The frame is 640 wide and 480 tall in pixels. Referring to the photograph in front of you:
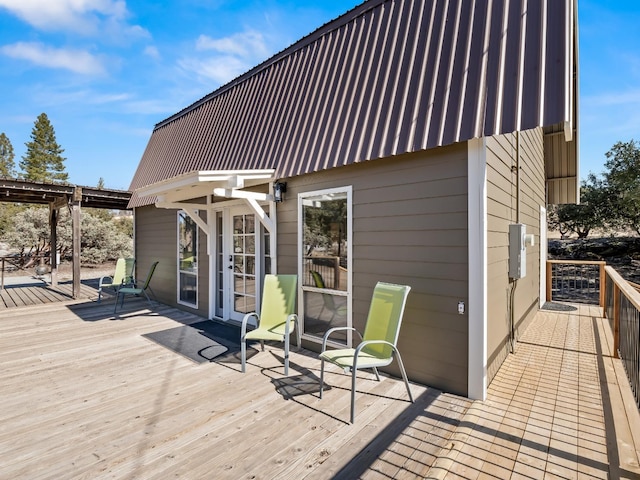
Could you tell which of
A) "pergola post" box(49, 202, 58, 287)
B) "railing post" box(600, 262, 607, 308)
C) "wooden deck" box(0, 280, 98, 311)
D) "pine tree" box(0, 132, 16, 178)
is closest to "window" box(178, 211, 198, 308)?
"wooden deck" box(0, 280, 98, 311)

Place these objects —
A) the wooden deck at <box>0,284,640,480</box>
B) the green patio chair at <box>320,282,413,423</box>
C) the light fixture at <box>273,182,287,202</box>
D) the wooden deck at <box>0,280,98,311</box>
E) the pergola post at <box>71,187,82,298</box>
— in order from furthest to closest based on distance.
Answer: the pergola post at <box>71,187,82,298</box>, the wooden deck at <box>0,280,98,311</box>, the light fixture at <box>273,182,287,202</box>, the green patio chair at <box>320,282,413,423</box>, the wooden deck at <box>0,284,640,480</box>

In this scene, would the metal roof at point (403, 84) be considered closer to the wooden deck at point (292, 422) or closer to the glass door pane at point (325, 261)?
the glass door pane at point (325, 261)

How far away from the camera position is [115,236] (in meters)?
16.5

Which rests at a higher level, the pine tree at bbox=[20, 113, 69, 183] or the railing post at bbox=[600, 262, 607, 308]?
the pine tree at bbox=[20, 113, 69, 183]

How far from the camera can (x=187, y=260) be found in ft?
21.7

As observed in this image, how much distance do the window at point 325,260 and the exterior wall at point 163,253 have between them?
100 inches

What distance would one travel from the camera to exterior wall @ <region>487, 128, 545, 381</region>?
122 inches

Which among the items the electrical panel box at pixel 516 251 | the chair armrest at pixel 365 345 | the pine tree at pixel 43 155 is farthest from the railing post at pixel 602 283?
the pine tree at pixel 43 155

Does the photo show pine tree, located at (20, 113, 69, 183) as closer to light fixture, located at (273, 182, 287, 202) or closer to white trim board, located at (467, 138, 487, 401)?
light fixture, located at (273, 182, 287, 202)

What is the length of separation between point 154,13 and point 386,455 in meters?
8.96

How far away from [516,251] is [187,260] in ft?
18.3

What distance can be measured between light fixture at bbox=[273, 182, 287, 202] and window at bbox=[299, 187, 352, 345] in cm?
33

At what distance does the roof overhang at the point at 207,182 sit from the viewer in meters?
3.92

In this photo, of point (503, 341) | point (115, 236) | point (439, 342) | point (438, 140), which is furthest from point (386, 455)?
point (115, 236)
